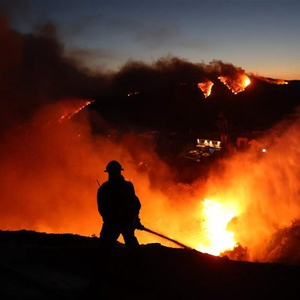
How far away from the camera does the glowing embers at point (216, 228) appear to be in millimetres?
20312

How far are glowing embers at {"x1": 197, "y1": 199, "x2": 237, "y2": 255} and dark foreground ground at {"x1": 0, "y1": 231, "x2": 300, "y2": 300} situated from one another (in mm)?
13838

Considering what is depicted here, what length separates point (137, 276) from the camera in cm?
519

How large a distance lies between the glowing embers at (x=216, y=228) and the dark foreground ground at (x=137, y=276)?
1384cm

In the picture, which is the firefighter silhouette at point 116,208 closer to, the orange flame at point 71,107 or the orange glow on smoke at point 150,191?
the orange glow on smoke at point 150,191

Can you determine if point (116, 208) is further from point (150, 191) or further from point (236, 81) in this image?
point (236, 81)

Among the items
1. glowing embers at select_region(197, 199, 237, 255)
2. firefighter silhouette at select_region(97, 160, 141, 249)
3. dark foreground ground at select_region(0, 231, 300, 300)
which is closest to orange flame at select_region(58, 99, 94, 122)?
glowing embers at select_region(197, 199, 237, 255)

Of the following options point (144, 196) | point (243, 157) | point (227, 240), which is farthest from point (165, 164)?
point (227, 240)

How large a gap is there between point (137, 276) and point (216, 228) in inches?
738

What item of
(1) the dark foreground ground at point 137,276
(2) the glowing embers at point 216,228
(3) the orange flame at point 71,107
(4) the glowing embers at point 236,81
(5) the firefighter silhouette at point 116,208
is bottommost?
(1) the dark foreground ground at point 137,276

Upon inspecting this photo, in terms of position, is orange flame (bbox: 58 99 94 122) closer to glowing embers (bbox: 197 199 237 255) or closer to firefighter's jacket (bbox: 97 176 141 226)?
glowing embers (bbox: 197 199 237 255)

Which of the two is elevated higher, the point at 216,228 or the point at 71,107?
the point at 71,107

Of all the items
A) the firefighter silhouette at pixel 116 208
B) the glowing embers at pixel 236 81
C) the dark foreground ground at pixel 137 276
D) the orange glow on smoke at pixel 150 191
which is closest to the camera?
the dark foreground ground at pixel 137 276

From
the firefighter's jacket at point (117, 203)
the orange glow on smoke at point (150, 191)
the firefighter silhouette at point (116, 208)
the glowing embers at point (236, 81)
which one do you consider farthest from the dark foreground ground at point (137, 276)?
the glowing embers at point (236, 81)

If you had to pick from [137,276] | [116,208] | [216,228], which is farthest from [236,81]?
[116,208]
